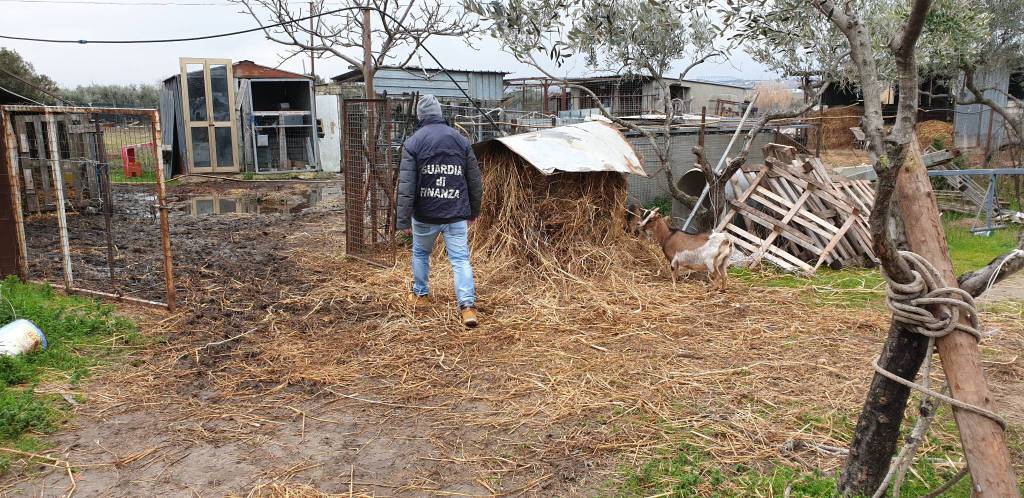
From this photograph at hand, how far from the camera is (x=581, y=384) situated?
4613 millimetres

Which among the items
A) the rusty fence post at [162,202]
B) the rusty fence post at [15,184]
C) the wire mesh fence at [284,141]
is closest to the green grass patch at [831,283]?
the rusty fence post at [162,202]

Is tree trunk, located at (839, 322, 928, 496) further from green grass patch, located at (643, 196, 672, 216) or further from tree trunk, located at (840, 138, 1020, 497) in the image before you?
green grass patch, located at (643, 196, 672, 216)

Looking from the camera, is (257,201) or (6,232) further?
(257,201)

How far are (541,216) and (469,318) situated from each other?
226cm

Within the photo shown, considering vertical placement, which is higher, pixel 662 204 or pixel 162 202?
pixel 162 202

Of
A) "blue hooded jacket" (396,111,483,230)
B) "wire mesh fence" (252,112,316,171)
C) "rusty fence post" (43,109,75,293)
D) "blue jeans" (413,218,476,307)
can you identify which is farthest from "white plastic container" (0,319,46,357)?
"wire mesh fence" (252,112,316,171)

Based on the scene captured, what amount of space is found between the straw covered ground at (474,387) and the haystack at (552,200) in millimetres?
324

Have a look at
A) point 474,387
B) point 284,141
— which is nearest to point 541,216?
point 474,387

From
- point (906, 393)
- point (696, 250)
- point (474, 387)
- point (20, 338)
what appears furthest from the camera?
point (696, 250)

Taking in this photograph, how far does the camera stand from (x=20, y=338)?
493 cm

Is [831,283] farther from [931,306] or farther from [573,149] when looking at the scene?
[931,306]

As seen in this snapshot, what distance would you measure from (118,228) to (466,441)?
892 centimetres

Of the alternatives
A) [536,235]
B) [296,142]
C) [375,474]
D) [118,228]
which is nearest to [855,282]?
[536,235]

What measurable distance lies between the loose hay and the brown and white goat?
585 millimetres
